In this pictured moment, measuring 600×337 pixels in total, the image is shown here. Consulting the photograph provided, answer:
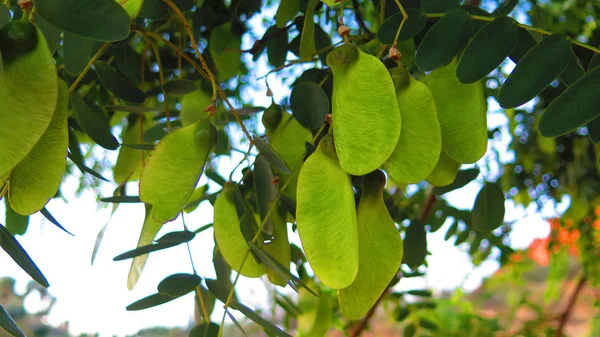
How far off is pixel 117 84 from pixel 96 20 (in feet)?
0.61

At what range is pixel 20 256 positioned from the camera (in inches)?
14.9

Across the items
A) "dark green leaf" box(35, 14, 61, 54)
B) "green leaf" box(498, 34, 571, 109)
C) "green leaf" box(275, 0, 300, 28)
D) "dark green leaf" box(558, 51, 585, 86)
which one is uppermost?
"green leaf" box(275, 0, 300, 28)

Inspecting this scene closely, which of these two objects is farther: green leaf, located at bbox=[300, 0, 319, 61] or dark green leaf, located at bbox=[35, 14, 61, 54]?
green leaf, located at bbox=[300, 0, 319, 61]

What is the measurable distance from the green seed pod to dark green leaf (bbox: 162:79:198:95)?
0.20 m

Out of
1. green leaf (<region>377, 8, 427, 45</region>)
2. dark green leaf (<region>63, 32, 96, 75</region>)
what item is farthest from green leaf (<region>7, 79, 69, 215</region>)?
green leaf (<region>377, 8, 427, 45</region>)

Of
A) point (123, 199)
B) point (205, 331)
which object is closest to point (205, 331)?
point (205, 331)

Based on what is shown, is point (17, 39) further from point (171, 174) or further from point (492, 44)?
point (492, 44)

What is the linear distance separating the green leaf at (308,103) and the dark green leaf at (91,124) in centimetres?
14

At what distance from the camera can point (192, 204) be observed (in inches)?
20.4

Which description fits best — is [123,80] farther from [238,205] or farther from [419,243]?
[419,243]

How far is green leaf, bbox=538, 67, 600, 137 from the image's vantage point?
0.38 m

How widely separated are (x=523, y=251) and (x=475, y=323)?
8.3 inches

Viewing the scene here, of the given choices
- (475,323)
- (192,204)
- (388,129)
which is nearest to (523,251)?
(475,323)

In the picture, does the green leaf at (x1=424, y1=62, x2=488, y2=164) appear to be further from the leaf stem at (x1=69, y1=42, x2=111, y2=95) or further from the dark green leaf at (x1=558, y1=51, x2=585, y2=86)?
the leaf stem at (x1=69, y1=42, x2=111, y2=95)
